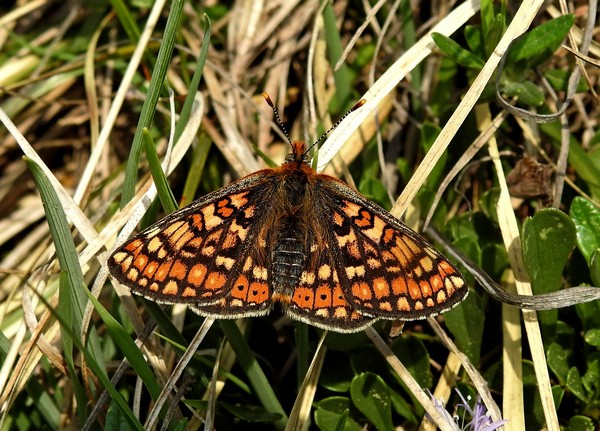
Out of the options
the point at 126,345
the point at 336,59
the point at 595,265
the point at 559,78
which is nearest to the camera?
the point at 126,345

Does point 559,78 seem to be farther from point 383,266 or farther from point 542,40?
point 383,266

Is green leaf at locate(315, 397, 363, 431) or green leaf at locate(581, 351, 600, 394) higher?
green leaf at locate(581, 351, 600, 394)

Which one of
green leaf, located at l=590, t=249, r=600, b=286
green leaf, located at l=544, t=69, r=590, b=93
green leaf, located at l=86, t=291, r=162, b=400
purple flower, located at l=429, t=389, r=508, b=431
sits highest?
green leaf, located at l=544, t=69, r=590, b=93

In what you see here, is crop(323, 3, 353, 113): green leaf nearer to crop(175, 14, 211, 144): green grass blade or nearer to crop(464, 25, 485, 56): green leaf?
crop(464, 25, 485, 56): green leaf

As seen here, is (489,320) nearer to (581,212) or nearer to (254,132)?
(581,212)

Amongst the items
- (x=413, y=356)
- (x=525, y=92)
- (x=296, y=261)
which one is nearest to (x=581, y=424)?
(x=413, y=356)

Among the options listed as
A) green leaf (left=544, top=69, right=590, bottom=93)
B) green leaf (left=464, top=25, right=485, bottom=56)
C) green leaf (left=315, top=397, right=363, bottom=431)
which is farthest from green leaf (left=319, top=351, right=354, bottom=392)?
green leaf (left=544, top=69, right=590, bottom=93)

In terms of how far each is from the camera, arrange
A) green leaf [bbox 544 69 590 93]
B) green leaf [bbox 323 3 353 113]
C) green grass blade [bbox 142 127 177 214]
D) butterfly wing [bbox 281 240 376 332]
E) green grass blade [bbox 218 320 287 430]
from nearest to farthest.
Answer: green grass blade [bbox 142 127 177 214]
butterfly wing [bbox 281 240 376 332]
green grass blade [bbox 218 320 287 430]
green leaf [bbox 544 69 590 93]
green leaf [bbox 323 3 353 113]

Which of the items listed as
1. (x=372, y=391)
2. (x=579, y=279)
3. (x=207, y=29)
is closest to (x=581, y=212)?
(x=579, y=279)
